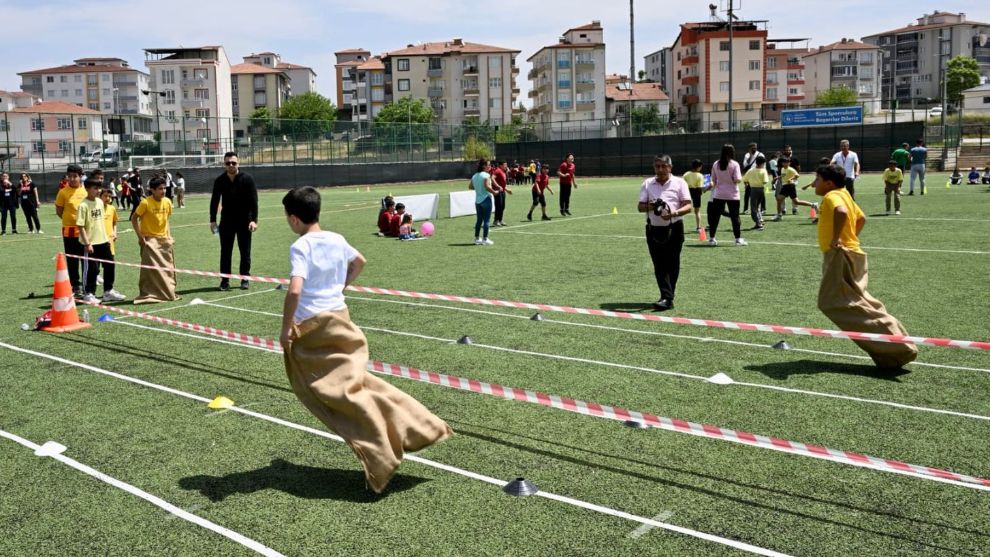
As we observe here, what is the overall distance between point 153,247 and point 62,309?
225cm

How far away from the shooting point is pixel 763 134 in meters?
56.4

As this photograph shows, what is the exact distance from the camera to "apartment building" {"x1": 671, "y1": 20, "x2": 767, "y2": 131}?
343ft

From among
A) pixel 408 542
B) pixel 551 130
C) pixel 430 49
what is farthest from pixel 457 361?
pixel 430 49

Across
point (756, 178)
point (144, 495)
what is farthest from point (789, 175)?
point (144, 495)

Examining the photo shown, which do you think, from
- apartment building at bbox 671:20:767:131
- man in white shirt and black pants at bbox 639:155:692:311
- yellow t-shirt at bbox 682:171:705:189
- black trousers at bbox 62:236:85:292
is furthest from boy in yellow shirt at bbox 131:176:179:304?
apartment building at bbox 671:20:767:131

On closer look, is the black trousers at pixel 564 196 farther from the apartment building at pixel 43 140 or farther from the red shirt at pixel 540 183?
the apartment building at pixel 43 140

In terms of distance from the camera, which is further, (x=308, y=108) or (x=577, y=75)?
(x=308, y=108)

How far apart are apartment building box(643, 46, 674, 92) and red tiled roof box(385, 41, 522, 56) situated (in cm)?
3430

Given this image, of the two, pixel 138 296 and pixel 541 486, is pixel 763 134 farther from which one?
pixel 541 486

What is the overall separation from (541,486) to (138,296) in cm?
920

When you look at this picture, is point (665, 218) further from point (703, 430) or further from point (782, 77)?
point (782, 77)

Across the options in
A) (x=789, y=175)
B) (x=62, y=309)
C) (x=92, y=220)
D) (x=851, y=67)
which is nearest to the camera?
(x=62, y=309)

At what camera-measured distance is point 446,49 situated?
122125 millimetres

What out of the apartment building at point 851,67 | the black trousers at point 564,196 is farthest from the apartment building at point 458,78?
the black trousers at point 564,196
